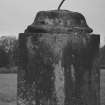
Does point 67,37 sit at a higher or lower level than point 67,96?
higher

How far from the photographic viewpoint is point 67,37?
2500mm

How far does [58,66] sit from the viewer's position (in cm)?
248

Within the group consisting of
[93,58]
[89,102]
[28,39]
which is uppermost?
[28,39]

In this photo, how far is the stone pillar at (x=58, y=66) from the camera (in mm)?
2475

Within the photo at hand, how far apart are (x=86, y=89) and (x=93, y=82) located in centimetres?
9

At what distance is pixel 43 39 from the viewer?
250 cm

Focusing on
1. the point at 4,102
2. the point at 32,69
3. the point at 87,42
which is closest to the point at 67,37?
the point at 87,42

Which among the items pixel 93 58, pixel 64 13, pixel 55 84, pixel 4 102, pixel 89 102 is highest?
pixel 64 13

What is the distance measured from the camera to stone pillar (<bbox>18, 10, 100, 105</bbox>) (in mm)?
2475

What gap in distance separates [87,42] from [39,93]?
57 cm

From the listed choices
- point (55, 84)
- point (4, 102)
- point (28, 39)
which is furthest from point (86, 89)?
point (4, 102)

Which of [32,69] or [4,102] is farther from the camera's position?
[4,102]

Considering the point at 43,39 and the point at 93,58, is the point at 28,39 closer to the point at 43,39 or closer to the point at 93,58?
the point at 43,39

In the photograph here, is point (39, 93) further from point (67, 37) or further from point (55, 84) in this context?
point (67, 37)
